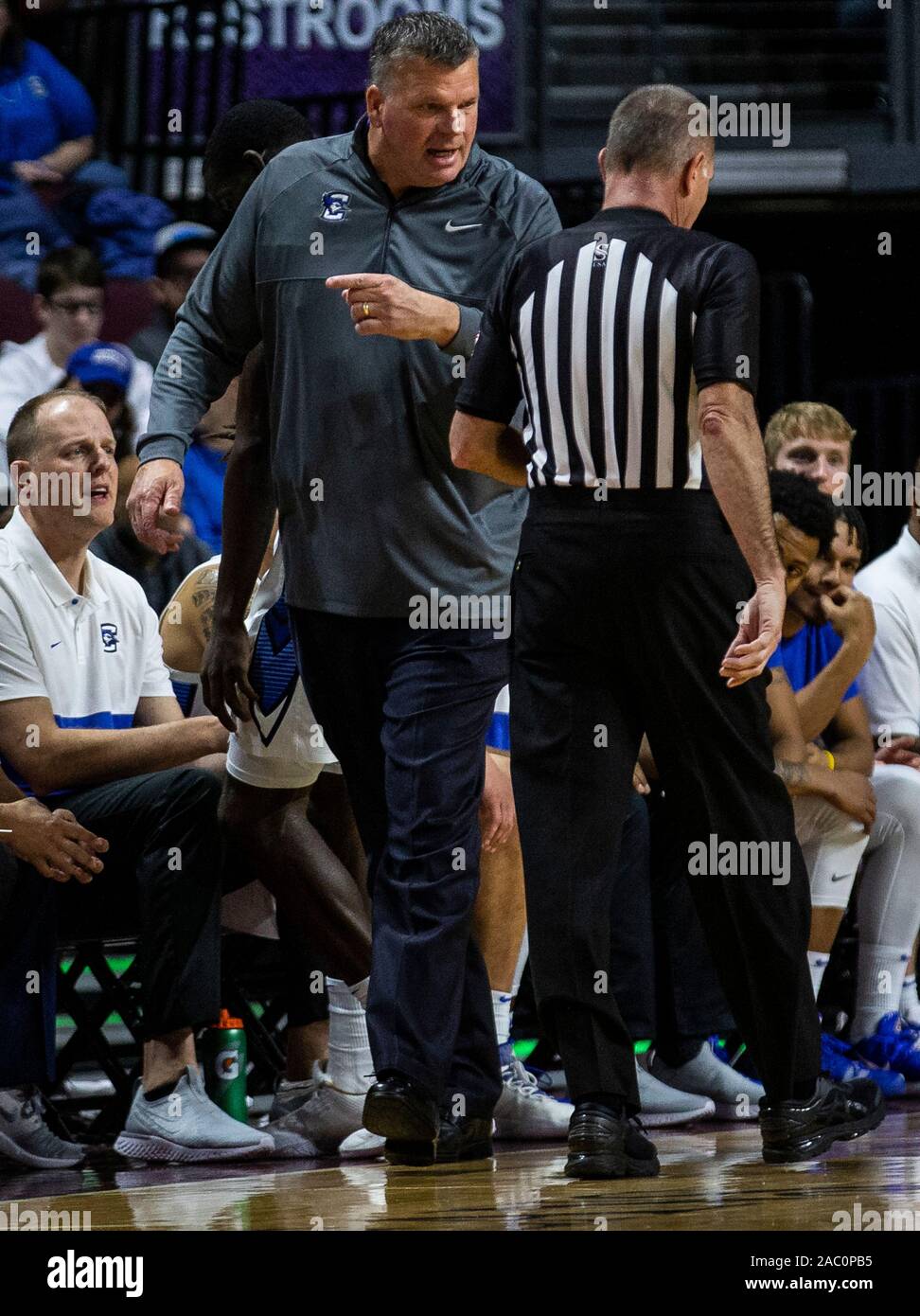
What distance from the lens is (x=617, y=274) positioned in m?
2.78

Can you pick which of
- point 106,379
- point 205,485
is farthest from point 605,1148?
point 106,379

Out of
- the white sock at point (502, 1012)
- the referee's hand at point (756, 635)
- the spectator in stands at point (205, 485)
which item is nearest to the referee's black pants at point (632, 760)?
the referee's hand at point (756, 635)

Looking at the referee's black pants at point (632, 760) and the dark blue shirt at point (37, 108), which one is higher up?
the dark blue shirt at point (37, 108)

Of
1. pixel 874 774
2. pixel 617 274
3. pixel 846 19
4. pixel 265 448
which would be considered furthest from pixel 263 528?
pixel 846 19

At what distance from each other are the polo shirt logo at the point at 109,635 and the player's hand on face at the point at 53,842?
1.69 ft

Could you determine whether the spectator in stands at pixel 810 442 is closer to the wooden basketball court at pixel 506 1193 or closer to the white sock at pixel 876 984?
the white sock at pixel 876 984

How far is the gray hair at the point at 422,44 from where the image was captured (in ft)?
9.62

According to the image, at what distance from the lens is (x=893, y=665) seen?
4812 mm

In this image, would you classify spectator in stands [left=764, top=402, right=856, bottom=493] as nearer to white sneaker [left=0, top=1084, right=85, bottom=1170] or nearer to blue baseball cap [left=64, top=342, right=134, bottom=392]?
blue baseball cap [left=64, top=342, right=134, bottom=392]

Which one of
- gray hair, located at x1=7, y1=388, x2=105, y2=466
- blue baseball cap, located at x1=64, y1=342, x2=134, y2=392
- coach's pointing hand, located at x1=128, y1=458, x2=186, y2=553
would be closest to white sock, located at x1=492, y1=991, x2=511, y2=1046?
coach's pointing hand, located at x1=128, y1=458, x2=186, y2=553

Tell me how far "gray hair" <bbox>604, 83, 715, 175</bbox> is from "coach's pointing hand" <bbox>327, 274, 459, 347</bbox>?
0.38 meters

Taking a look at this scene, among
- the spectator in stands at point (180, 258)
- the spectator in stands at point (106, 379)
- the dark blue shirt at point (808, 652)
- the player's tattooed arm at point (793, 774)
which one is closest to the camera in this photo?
the player's tattooed arm at point (793, 774)

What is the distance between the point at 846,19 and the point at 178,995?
23.9 feet

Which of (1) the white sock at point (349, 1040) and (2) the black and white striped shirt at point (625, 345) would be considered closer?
(2) the black and white striped shirt at point (625, 345)
